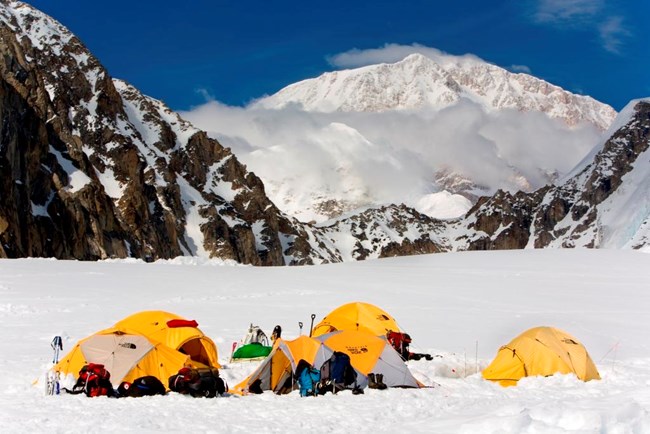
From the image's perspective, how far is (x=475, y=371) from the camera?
23281 mm

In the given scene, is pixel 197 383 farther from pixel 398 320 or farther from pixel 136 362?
pixel 398 320

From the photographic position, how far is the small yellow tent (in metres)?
18.7

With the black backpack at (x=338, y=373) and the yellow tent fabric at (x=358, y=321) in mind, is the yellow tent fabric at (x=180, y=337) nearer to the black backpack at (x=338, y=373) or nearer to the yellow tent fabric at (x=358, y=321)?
the black backpack at (x=338, y=373)

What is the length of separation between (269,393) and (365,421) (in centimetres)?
480

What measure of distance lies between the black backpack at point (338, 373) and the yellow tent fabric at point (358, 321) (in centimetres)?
670

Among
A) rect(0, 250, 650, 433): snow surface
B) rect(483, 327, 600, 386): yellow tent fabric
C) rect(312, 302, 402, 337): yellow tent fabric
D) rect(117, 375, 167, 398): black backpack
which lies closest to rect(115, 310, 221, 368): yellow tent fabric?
rect(0, 250, 650, 433): snow surface

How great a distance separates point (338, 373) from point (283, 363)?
1.53 meters

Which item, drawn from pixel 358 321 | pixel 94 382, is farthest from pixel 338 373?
pixel 358 321

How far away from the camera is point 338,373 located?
18422 millimetres

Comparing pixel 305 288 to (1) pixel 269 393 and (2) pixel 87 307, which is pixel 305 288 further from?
(1) pixel 269 393

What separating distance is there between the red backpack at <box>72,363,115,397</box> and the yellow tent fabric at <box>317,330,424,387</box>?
18.2ft

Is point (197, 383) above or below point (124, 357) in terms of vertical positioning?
below

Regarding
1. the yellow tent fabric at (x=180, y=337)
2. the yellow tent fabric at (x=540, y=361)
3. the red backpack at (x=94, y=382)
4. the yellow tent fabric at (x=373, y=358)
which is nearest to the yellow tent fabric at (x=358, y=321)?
the yellow tent fabric at (x=540, y=361)

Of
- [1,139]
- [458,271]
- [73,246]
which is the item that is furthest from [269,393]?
[73,246]
